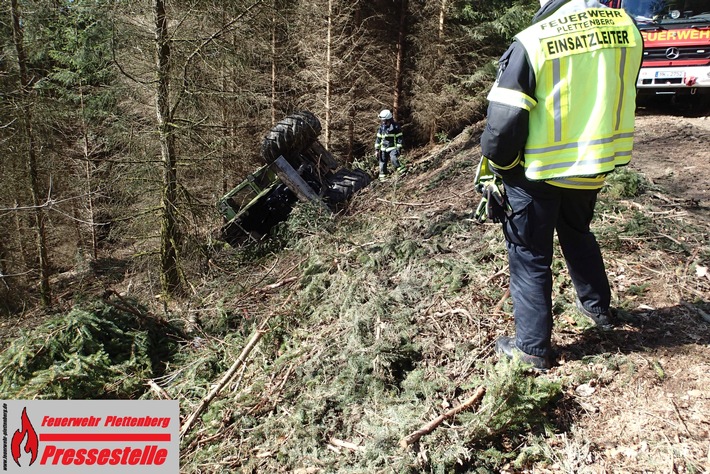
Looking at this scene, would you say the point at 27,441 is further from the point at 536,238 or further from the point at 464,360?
the point at 536,238

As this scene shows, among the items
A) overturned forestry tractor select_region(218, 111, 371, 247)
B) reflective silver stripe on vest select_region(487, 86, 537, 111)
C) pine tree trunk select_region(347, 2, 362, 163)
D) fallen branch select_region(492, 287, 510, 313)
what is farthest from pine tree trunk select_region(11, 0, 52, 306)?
reflective silver stripe on vest select_region(487, 86, 537, 111)

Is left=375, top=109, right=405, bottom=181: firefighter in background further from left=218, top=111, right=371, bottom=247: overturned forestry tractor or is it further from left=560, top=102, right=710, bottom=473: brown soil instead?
left=560, top=102, right=710, bottom=473: brown soil

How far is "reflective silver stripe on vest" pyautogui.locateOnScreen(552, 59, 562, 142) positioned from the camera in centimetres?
239

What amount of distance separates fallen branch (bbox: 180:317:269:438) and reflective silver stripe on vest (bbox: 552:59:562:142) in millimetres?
2911

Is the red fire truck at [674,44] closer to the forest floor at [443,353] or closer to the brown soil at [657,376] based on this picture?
the forest floor at [443,353]

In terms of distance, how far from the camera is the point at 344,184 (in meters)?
9.16

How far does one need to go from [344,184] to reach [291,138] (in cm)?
137

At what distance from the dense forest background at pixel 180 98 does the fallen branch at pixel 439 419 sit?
12.8ft

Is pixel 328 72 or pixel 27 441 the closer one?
pixel 27 441

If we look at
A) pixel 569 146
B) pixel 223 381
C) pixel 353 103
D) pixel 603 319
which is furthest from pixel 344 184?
pixel 353 103

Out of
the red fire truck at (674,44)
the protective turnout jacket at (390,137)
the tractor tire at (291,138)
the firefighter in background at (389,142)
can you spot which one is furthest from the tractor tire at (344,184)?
the red fire truck at (674,44)

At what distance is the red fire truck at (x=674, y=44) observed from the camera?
8.05 metres

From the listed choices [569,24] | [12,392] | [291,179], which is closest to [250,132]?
[291,179]

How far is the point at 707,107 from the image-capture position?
29.9 ft
